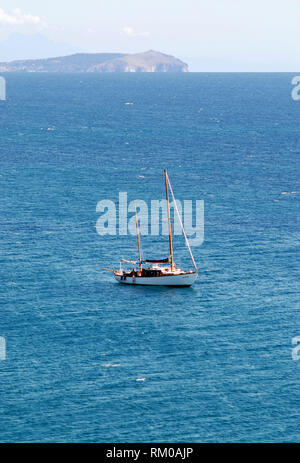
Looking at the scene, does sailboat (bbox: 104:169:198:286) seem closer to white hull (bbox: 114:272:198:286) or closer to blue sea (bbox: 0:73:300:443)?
white hull (bbox: 114:272:198:286)

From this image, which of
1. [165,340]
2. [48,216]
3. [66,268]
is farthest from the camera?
[48,216]

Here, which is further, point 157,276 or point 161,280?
point 157,276

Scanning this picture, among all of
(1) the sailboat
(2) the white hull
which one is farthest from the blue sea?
(1) the sailboat

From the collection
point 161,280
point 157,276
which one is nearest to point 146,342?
point 161,280

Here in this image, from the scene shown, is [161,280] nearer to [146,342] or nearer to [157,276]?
[157,276]

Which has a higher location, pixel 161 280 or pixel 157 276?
pixel 157 276

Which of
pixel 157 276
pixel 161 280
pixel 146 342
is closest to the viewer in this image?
pixel 146 342

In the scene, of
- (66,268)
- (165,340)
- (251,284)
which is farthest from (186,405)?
(66,268)

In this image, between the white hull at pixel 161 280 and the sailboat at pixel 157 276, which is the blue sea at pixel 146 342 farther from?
the sailboat at pixel 157 276
